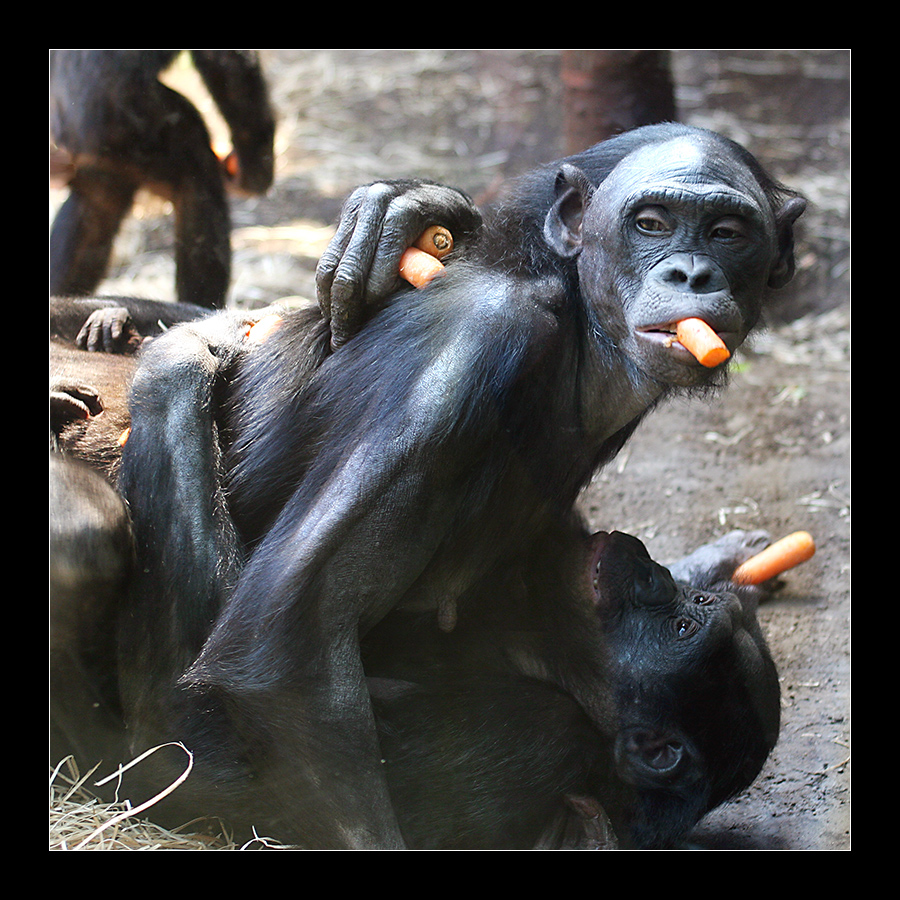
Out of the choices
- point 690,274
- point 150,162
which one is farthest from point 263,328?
point 690,274

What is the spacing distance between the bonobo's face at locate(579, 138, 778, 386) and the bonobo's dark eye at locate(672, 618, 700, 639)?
2.58 ft

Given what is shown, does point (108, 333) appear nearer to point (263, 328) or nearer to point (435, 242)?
point (263, 328)

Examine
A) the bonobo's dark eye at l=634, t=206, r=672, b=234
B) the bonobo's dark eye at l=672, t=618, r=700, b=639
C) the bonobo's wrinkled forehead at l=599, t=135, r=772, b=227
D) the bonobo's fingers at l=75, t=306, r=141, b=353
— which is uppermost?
the bonobo's wrinkled forehead at l=599, t=135, r=772, b=227

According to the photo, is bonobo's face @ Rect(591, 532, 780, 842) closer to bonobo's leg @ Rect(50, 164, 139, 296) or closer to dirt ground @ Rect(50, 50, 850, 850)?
dirt ground @ Rect(50, 50, 850, 850)

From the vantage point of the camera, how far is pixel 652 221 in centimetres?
259

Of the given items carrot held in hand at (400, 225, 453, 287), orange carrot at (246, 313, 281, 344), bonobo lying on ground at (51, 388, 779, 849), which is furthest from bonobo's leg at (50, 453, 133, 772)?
carrot held in hand at (400, 225, 453, 287)

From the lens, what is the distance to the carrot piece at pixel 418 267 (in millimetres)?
2762

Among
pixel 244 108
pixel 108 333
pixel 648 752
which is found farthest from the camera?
pixel 244 108

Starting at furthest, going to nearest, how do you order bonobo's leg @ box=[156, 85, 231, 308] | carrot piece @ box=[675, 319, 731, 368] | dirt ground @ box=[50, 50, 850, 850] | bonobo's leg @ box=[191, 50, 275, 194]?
1. bonobo's leg @ box=[191, 50, 275, 194]
2. bonobo's leg @ box=[156, 85, 231, 308]
3. dirt ground @ box=[50, 50, 850, 850]
4. carrot piece @ box=[675, 319, 731, 368]

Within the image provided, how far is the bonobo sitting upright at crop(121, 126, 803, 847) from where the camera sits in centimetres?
255

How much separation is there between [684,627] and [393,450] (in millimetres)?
1100
